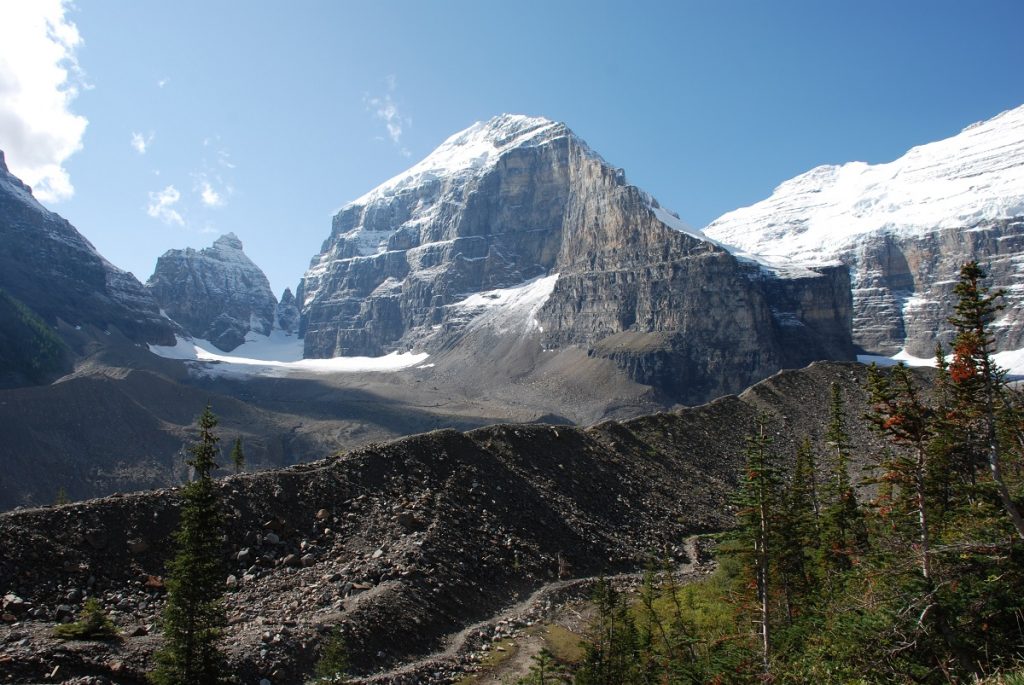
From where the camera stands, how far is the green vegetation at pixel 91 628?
24.3 m

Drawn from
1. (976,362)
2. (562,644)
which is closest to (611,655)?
(562,644)

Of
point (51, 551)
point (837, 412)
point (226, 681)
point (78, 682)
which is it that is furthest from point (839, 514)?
point (51, 551)

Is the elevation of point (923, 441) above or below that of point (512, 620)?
above

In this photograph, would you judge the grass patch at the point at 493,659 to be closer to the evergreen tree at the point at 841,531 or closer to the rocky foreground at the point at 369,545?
the rocky foreground at the point at 369,545

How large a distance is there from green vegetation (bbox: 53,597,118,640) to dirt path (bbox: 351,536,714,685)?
8484 millimetres

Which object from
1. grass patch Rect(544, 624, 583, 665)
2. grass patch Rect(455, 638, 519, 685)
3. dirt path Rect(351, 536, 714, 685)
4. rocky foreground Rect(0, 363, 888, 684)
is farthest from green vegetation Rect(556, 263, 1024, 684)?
rocky foreground Rect(0, 363, 888, 684)

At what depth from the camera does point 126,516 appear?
109ft

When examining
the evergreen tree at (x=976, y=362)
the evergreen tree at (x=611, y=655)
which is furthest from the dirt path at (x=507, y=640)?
the evergreen tree at (x=976, y=362)

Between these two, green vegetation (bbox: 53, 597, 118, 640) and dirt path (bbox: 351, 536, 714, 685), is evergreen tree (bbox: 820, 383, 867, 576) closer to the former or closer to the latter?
dirt path (bbox: 351, 536, 714, 685)

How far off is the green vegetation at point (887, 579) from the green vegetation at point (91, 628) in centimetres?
1566

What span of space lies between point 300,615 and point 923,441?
75.9 ft

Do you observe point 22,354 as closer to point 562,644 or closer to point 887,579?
point 562,644

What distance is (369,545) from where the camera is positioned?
37.5 meters

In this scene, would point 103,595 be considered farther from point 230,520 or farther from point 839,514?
point 839,514
